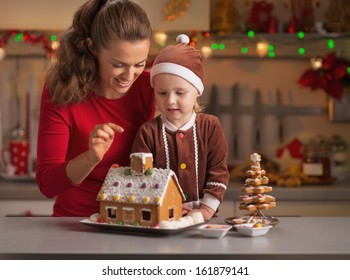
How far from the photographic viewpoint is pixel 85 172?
66.7 inches

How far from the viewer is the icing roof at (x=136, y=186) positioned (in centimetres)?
155

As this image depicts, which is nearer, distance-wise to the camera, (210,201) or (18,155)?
(210,201)

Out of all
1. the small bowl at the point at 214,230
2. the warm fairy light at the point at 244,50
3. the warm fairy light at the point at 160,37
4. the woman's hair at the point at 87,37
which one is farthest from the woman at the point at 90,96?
the warm fairy light at the point at 244,50

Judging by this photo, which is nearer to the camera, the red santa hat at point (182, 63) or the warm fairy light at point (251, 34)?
the red santa hat at point (182, 63)

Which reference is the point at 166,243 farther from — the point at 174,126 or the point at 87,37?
the point at 87,37

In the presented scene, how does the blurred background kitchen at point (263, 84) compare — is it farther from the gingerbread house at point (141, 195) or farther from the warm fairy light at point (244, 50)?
the gingerbread house at point (141, 195)

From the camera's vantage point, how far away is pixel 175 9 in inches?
129

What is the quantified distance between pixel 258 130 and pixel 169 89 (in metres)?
2.11

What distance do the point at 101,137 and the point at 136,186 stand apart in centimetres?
13

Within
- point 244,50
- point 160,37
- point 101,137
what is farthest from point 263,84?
point 101,137

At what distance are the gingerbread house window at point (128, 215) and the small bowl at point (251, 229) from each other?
0.76 ft

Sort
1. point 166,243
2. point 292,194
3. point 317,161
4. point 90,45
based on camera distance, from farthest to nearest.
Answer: point 317,161 < point 292,194 < point 90,45 < point 166,243

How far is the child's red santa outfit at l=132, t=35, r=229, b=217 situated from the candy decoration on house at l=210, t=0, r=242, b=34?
6.06ft

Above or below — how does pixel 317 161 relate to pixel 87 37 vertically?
below
